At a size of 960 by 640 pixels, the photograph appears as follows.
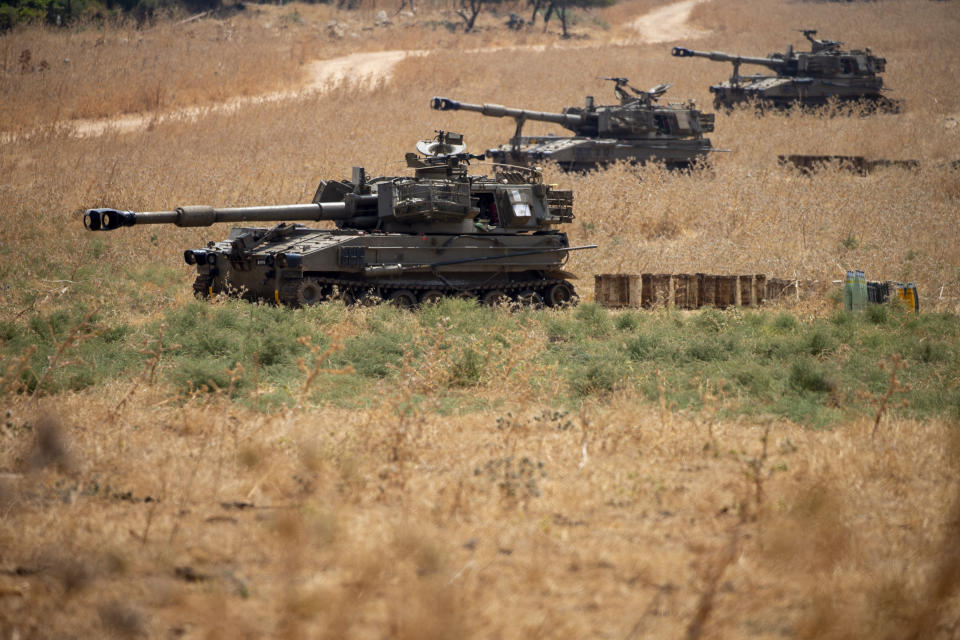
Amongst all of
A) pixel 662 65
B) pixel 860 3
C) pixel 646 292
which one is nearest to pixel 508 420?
pixel 646 292

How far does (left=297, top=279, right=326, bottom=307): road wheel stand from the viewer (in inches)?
473

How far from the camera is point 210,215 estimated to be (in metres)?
10.9

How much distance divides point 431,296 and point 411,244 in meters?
0.79

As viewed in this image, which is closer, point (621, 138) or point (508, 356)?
point (508, 356)

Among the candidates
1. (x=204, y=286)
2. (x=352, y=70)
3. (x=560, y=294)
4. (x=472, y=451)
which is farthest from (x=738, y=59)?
(x=472, y=451)

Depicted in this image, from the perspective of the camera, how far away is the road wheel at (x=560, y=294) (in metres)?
14.5

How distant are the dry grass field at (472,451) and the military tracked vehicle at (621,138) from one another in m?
4.42

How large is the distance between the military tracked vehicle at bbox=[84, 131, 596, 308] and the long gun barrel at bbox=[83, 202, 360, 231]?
22mm

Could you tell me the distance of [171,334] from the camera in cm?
1009

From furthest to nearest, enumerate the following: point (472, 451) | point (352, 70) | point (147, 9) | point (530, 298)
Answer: point (147, 9) < point (352, 70) < point (530, 298) < point (472, 451)

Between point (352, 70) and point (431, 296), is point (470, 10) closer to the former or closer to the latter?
A: point (352, 70)

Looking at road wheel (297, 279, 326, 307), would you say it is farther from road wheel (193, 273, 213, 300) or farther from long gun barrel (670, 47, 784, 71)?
long gun barrel (670, 47, 784, 71)

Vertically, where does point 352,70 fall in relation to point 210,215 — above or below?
above

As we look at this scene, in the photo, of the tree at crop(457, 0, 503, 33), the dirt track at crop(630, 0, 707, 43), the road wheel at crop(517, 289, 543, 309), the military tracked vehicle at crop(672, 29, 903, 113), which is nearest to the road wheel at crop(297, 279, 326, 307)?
the road wheel at crop(517, 289, 543, 309)
